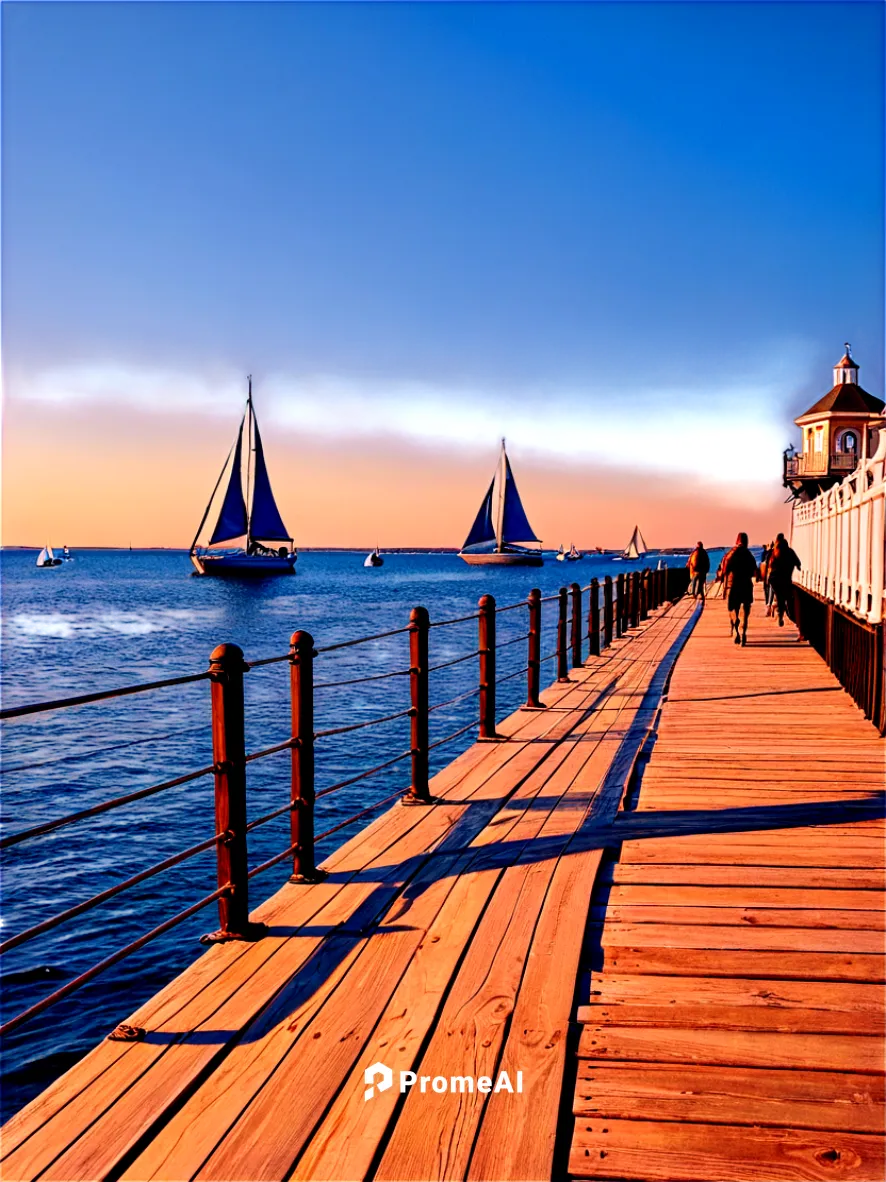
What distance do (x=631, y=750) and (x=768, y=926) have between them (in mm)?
3581

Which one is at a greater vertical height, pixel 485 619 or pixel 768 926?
pixel 485 619

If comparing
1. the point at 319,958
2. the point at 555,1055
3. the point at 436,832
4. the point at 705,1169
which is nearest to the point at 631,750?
the point at 436,832

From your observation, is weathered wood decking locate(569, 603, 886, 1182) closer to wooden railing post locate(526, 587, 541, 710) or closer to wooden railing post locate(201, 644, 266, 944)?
wooden railing post locate(201, 644, 266, 944)

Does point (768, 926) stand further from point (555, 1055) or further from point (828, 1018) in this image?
point (555, 1055)

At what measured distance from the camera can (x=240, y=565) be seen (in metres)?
84.5

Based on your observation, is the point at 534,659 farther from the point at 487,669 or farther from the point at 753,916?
the point at 753,916

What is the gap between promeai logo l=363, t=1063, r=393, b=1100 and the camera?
2754 millimetres

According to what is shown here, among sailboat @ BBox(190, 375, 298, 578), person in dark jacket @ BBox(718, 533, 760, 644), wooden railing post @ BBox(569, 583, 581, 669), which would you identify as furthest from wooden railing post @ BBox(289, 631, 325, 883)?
sailboat @ BBox(190, 375, 298, 578)

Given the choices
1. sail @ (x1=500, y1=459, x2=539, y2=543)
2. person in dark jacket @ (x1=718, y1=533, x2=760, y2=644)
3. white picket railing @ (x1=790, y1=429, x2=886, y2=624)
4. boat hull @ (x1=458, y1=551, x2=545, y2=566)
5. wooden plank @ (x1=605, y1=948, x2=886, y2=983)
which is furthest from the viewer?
boat hull @ (x1=458, y1=551, x2=545, y2=566)

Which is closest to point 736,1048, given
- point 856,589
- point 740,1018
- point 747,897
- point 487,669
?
point 740,1018

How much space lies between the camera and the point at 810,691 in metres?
10.4

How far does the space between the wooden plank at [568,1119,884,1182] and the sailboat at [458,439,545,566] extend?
89.2 meters

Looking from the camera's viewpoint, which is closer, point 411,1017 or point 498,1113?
point 498,1113

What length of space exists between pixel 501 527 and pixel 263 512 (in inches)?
1126
